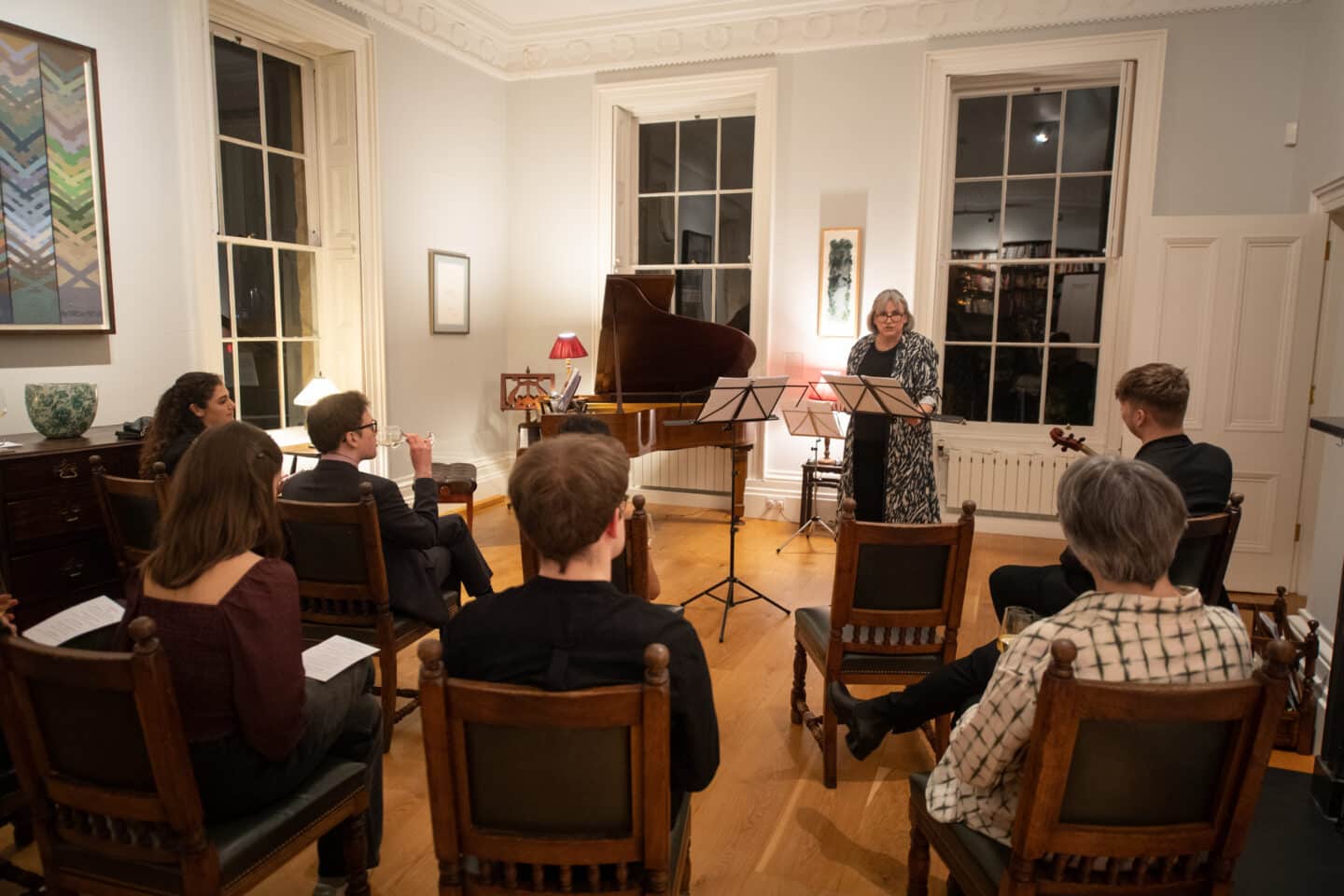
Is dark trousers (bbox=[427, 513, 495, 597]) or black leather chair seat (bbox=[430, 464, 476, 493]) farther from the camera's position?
black leather chair seat (bbox=[430, 464, 476, 493])

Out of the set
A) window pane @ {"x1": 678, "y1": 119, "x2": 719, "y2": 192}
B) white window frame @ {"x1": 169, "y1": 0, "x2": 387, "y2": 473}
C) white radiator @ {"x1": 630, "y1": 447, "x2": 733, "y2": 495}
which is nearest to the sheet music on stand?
white radiator @ {"x1": 630, "y1": 447, "x2": 733, "y2": 495}

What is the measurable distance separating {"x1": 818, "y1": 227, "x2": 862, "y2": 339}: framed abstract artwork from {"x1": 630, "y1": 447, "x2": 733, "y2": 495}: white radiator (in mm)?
1264

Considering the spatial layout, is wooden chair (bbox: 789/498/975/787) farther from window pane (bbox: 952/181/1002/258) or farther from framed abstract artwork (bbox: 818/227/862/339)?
window pane (bbox: 952/181/1002/258)

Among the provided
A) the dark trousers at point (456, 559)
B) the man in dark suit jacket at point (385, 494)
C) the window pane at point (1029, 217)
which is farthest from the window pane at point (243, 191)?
the window pane at point (1029, 217)

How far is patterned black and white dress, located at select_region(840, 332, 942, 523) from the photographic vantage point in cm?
411

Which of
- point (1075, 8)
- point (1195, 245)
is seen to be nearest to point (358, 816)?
point (1195, 245)

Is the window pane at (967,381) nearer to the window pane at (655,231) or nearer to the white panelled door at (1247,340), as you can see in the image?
the white panelled door at (1247,340)

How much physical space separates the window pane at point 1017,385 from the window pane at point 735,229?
6.66ft

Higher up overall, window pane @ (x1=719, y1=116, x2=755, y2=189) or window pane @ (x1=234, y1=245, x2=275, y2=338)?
window pane @ (x1=719, y1=116, x2=755, y2=189)

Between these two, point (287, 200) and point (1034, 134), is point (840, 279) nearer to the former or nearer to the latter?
point (1034, 134)

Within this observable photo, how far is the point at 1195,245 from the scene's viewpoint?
15.7ft

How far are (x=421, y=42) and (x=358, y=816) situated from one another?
17.7ft

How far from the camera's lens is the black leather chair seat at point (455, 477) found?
5.12m

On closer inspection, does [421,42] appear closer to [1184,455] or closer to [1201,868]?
[1184,455]
